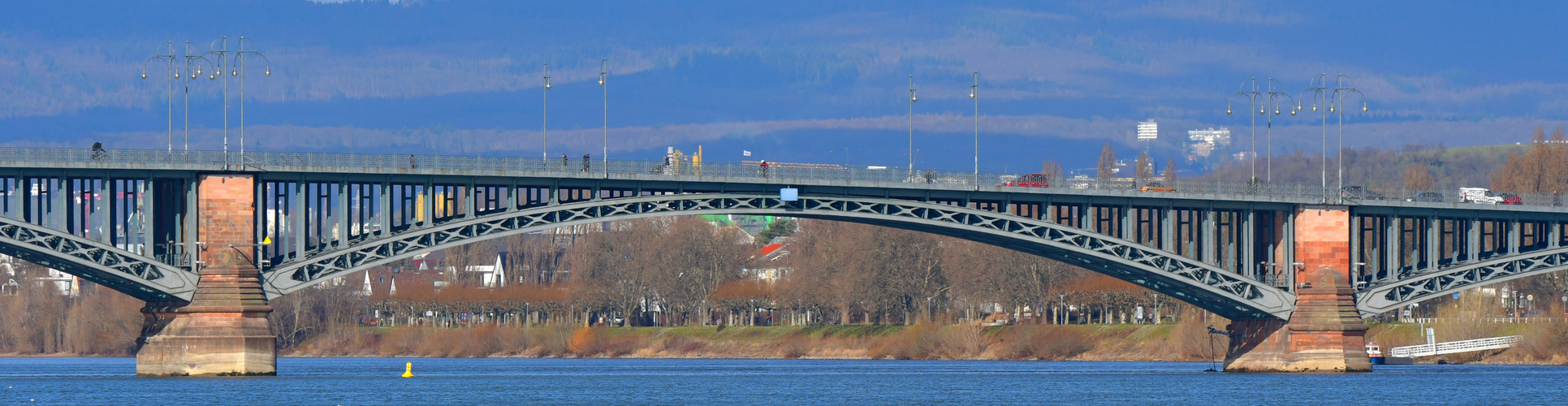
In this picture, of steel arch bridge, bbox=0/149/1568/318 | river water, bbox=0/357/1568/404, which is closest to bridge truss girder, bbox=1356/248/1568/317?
steel arch bridge, bbox=0/149/1568/318

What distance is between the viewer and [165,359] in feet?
253

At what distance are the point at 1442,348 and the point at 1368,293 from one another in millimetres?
16884

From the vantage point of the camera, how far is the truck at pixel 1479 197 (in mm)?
92875

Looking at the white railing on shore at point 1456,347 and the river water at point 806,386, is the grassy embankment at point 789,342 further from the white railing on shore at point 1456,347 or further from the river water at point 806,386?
the white railing on shore at point 1456,347

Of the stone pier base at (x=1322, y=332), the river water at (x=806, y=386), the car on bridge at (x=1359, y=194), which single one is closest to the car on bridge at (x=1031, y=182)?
the river water at (x=806, y=386)

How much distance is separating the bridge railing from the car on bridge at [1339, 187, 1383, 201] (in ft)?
0.12

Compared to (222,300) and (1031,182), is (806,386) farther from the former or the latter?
(222,300)

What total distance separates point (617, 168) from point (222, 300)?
15944 millimetres

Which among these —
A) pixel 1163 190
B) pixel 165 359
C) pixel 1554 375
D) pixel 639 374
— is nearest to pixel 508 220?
pixel 165 359

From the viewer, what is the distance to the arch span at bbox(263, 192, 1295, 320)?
255 feet

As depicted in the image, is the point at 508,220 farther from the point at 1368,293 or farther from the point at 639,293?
the point at 639,293

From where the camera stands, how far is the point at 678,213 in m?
80.8

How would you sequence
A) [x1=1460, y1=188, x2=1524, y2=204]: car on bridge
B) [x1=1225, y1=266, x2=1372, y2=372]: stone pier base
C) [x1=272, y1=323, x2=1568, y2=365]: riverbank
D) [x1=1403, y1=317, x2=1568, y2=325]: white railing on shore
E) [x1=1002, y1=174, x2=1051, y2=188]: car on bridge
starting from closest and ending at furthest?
1. [x1=1002, y1=174, x2=1051, y2=188]: car on bridge
2. [x1=1225, y1=266, x2=1372, y2=372]: stone pier base
3. [x1=1460, y1=188, x2=1524, y2=204]: car on bridge
4. [x1=1403, y1=317, x2=1568, y2=325]: white railing on shore
5. [x1=272, y1=323, x2=1568, y2=365]: riverbank

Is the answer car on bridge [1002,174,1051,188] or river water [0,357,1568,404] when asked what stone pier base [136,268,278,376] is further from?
car on bridge [1002,174,1051,188]
